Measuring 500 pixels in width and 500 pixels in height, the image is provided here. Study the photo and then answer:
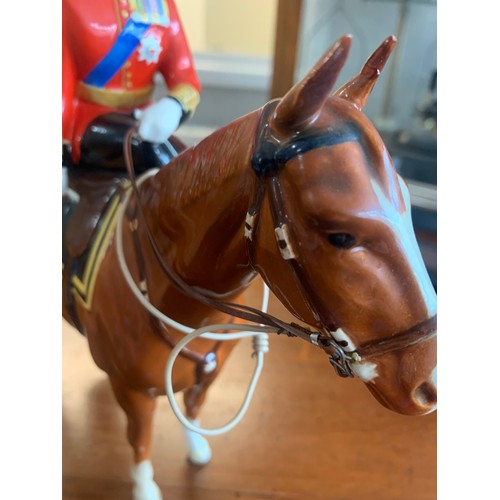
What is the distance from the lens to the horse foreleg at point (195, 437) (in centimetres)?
81

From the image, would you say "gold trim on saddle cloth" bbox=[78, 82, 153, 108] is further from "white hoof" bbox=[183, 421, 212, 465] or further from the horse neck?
"white hoof" bbox=[183, 421, 212, 465]

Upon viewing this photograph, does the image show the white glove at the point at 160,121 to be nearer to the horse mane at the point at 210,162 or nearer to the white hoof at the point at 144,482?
the horse mane at the point at 210,162

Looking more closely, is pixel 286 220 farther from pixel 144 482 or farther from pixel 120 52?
pixel 144 482

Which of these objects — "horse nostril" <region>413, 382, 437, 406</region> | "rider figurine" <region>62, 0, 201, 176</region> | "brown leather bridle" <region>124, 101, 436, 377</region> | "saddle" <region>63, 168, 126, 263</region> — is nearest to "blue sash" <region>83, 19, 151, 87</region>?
"rider figurine" <region>62, 0, 201, 176</region>

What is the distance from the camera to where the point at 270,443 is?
898mm

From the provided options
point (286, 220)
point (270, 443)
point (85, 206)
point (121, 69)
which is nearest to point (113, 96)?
point (121, 69)

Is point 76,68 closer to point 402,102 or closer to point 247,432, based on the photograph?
point 247,432

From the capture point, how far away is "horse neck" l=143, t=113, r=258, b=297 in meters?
0.43

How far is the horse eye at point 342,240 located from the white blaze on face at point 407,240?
0.10 feet

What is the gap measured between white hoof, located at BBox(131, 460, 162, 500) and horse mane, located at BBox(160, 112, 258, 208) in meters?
0.45

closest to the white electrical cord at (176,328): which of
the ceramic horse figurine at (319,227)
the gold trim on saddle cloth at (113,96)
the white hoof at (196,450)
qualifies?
the ceramic horse figurine at (319,227)
